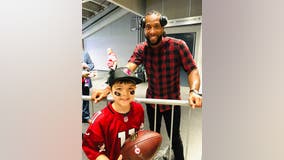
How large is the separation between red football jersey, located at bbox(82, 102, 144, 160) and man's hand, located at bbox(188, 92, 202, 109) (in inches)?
12.4

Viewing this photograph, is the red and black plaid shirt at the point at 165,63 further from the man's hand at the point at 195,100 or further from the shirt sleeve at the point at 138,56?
the man's hand at the point at 195,100

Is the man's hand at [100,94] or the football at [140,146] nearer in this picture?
the football at [140,146]

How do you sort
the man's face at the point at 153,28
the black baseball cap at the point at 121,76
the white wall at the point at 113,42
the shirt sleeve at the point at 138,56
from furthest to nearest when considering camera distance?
the white wall at the point at 113,42 < the shirt sleeve at the point at 138,56 < the man's face at the point at 153,28 < the black baseball cap at the point at 121,76

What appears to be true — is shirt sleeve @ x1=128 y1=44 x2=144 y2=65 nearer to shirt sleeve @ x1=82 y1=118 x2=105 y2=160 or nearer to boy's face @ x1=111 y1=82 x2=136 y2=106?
boy's face @ x1=111 y1=82 x2=136 y2=106

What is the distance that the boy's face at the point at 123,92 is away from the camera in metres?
0.91

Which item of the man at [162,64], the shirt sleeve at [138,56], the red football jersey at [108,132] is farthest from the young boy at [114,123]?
the shirt sleeve at [138,56]

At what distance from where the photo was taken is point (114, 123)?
920 millimetres

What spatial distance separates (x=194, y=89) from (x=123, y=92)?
1.29 ft

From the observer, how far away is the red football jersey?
2.95ft

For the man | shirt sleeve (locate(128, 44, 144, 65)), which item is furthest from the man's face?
shirt sleeve (locate(128, 44, 144, 65))
